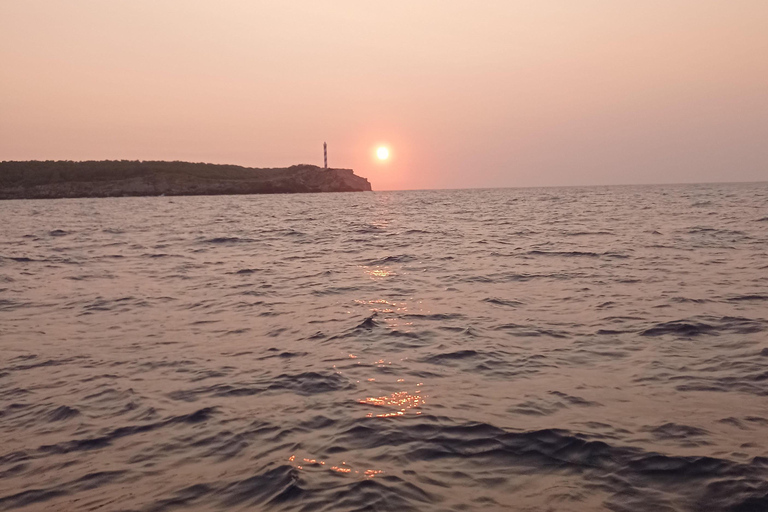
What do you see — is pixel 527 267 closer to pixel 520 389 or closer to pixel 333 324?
pixel 333 324

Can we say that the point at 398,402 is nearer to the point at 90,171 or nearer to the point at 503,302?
the point at 503,302

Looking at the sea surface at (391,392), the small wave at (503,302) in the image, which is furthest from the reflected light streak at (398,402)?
the small wave at (503,302)

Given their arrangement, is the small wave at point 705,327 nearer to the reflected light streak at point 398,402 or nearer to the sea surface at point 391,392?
the sea surface at point 391,392

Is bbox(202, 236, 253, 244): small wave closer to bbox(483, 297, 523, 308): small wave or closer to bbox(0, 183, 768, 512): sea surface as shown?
bbox(0, 183, 768, 512): sea surface

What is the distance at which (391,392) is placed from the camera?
311 inches

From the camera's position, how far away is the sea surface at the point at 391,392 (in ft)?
17.4

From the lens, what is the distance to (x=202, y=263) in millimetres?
22406

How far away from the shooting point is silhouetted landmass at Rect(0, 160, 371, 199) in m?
152

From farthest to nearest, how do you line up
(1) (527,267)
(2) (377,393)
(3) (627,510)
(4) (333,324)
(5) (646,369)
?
1. (1) (527,267)
2. (4) (333,324)
3. (5) (646,369)
4. (2) (377,393)
5. (3) (627,510)

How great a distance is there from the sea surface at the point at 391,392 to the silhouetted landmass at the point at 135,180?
155 m

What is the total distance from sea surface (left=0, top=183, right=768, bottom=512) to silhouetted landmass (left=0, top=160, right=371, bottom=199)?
155 m

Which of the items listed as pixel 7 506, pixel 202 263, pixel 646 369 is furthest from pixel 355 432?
pixel 202 263

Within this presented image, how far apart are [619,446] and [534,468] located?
41.4 inches

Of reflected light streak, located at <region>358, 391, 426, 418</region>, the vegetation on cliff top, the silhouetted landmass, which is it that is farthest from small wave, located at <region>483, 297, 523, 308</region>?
the vegetation on cliff top
